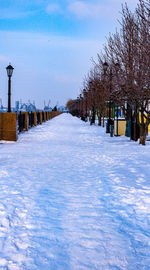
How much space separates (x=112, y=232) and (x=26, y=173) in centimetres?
446

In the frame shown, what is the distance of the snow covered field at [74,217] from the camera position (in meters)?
3.56

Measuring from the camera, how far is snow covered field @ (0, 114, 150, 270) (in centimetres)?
356

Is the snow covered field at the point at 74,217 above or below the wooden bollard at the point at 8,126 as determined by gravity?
below

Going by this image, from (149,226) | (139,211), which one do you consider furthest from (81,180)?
(149,226)

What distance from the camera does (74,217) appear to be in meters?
4.96

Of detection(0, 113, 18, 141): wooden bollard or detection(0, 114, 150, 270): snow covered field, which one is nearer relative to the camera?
detection(0, 114, 150, 270): snow covered field

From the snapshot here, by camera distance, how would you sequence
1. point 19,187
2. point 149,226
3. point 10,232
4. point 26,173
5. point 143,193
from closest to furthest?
point 10,232 < point 149,226 < point 143,193 < point 19,187 < point 26,173

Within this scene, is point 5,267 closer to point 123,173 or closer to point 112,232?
point 112,232

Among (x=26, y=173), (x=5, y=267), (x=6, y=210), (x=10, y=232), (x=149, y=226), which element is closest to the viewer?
(x=5, y=267)

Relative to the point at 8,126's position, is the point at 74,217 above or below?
below

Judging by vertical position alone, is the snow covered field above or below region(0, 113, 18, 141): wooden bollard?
below

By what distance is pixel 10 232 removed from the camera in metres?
4.35

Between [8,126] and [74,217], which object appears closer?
[74,217]

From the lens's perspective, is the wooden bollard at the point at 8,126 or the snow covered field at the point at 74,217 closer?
the snow covered field at the point at 74,217
